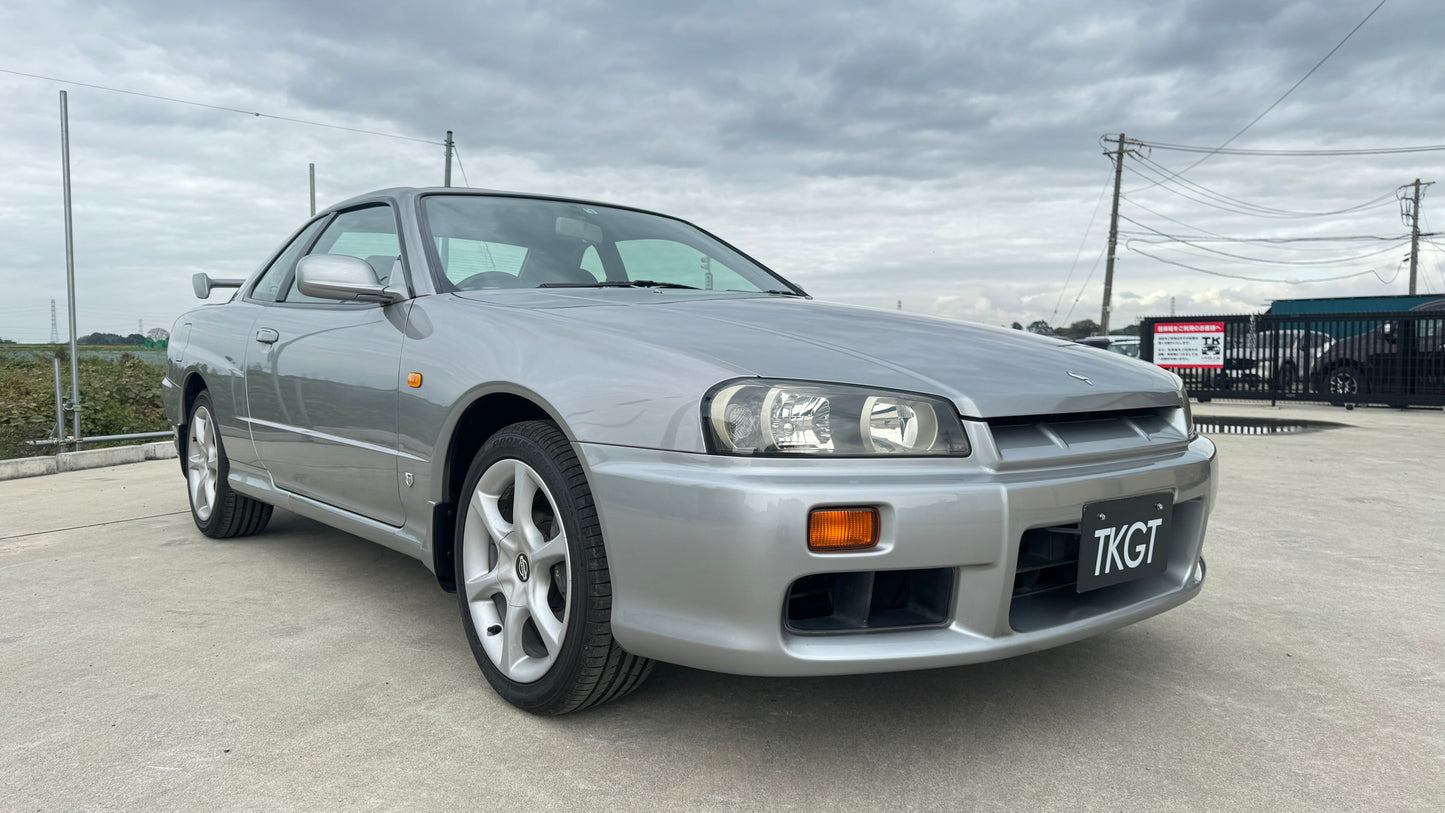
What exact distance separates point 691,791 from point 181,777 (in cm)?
100

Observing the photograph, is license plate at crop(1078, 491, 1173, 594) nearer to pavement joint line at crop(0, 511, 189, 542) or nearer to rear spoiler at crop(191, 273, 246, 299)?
rear spoiler at crop(191, 273, 246, 299)

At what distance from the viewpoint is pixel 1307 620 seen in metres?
2.88

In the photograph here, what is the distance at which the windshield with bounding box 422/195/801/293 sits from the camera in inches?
108

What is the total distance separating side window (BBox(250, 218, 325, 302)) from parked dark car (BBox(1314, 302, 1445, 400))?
14720mm

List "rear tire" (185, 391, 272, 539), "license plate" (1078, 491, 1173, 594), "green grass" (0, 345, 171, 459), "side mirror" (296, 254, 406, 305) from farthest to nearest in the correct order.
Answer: "green grass" (0, 345, 171, 459) < "rear tire" (185, 391, 272, 539) < "side mirror" (296, 254, 406, 305) < "license plate" (1078, 491, 1173, 594)

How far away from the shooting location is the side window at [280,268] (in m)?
3.65

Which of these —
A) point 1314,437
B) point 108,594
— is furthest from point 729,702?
point 1314,437

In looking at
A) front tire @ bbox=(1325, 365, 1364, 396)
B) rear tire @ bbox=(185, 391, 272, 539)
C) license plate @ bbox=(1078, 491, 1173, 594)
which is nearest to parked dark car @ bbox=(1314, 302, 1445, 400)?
front tire @ bbox=(1325, 365, 1364, 396)

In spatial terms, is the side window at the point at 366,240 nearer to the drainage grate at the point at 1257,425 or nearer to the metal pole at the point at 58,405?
the metal pole at the point at 58,405

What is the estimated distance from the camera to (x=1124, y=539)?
197cm

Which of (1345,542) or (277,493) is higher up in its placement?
(277,493)

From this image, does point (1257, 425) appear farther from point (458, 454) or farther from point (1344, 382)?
point (458, 454)

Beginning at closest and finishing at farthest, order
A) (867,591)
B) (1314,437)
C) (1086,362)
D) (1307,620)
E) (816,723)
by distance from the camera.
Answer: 1. (867,591)
2. (816,723)
3. (1086,362)
4. (1307,620)
5. (1314,437)

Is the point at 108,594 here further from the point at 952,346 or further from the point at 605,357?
the point at 952,346
